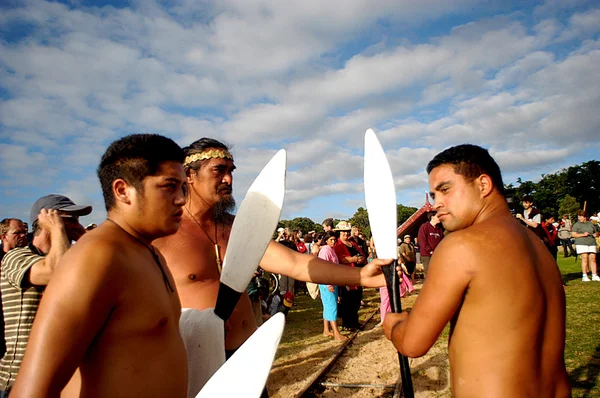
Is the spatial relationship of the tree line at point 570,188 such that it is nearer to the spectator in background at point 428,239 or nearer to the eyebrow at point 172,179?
the spectator in background at point 428,239

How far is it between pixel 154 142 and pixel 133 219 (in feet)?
1.13

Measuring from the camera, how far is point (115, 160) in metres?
1.52

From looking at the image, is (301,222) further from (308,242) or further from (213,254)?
(213,254)

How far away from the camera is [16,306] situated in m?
2.67

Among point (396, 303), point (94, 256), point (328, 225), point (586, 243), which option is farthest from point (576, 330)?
point (94, 256)

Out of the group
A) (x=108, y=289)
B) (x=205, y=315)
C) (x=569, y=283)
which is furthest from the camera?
(x=569, y=283)

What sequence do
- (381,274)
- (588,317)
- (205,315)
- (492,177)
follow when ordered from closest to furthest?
1. (205,315)
2. (492,177)
3. (381,274)
4. (588,317)

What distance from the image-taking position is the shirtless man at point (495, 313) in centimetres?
162

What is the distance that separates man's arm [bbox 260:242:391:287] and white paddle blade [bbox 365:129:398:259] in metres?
0.13

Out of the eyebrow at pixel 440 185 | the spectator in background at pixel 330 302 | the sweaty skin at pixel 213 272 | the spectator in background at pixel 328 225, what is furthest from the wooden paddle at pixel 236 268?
the spectator in background at pixel 328 225

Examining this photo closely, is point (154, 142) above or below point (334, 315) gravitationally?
above

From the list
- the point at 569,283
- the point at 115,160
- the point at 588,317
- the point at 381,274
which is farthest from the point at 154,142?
the point at 569,283

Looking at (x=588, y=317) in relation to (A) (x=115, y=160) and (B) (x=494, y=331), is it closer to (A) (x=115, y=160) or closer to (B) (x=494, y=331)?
(B) (x=494, y=331)

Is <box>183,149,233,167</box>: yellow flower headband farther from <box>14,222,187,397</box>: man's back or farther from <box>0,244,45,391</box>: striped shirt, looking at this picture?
<box>0,244,45,391</box>: striped shirt
